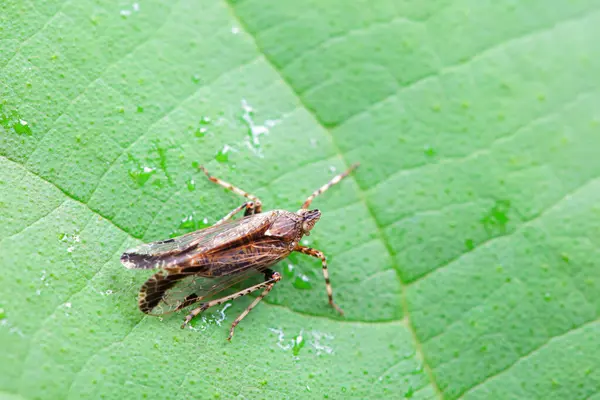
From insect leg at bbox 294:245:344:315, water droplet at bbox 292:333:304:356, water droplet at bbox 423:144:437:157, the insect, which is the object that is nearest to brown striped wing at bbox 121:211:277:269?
the insect

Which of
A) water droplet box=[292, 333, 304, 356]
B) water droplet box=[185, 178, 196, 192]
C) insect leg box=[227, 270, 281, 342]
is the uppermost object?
water droplet box=[185, 178, 196, 192]

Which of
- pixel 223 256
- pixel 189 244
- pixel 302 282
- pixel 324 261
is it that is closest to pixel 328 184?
pixel 324 261

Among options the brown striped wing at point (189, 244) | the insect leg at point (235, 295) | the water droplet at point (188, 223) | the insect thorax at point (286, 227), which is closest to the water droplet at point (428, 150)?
the insect thorax at point (286, 227)

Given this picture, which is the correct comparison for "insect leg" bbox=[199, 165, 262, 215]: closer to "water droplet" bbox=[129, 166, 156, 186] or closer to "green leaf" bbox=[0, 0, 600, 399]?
"green leaf" bbox=[0, 0, 600, 399]

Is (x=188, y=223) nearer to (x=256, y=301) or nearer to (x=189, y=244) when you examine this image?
(x=189, y=244)

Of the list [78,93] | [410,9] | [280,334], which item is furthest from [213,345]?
[410,9]

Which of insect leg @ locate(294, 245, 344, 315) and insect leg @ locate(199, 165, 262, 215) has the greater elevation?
insect leg @ locate(199, 165, 262, 215)

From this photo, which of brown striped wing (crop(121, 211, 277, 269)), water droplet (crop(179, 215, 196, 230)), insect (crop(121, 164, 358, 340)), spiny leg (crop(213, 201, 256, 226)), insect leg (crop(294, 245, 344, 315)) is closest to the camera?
brown striped wing (crop(121, 211, 277, 269))
